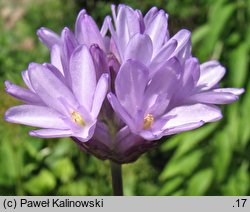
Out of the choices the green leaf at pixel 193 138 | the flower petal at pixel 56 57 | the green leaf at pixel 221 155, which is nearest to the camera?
the flower petal at pixel 56 57

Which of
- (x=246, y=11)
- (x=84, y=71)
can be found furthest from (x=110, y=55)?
(x=246, y=11)

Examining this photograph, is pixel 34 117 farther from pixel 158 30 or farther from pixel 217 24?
pixel 217 24

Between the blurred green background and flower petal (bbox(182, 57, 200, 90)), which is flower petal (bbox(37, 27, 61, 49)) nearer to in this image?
flower petal (bbox(182, 57, 200, 90))

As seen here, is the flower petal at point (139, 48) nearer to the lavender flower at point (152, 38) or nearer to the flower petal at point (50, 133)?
the lavender flower at point (152, 38)

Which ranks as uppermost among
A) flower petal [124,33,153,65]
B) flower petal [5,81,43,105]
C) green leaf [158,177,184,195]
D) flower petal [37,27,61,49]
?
green leaf [158,177,184,195]

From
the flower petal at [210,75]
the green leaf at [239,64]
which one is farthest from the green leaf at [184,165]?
the flower petal at [210,75]

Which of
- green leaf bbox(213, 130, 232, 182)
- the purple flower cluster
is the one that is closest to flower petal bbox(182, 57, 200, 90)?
the purple flower cluster
